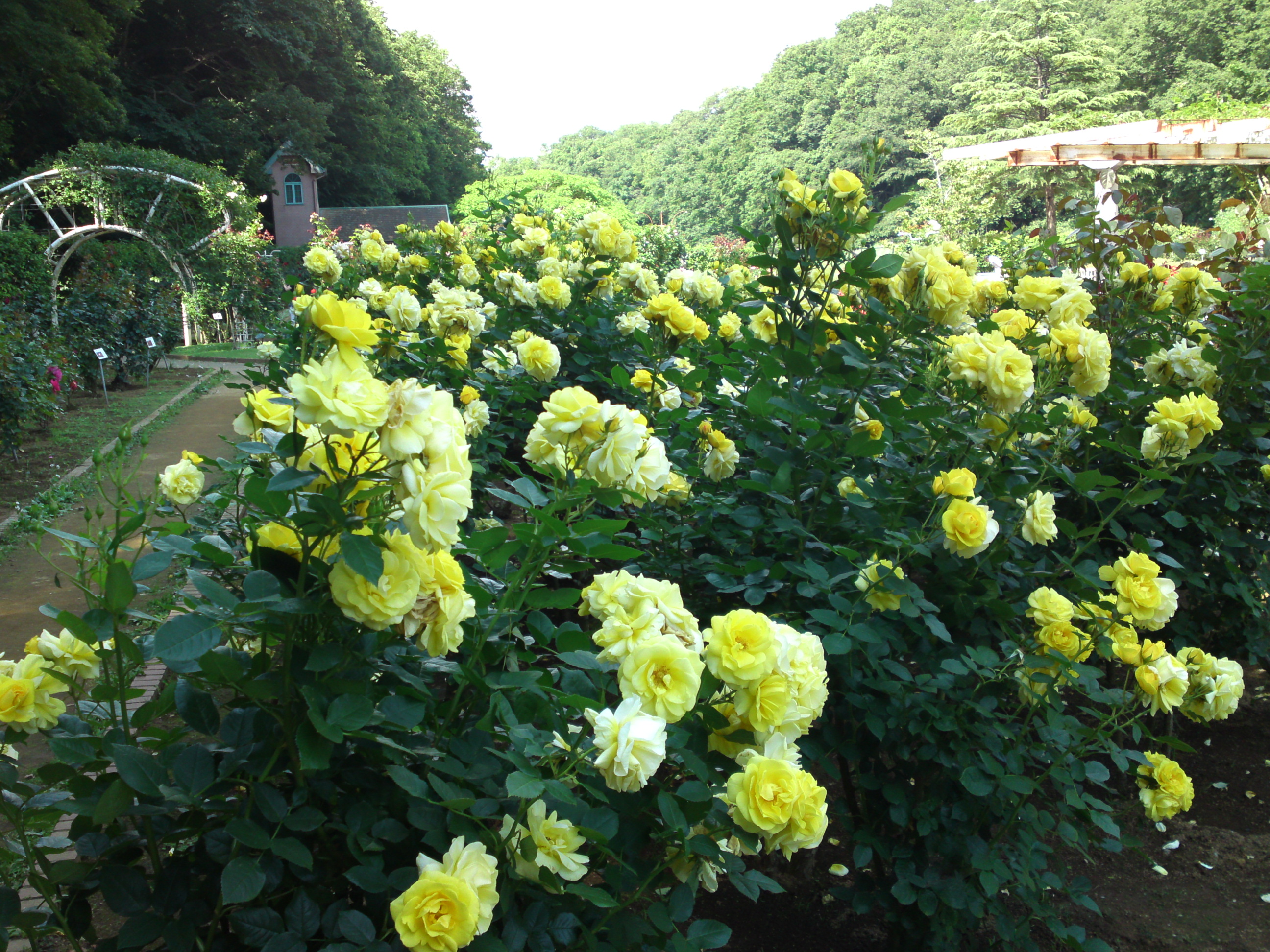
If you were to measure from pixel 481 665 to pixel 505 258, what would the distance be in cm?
322

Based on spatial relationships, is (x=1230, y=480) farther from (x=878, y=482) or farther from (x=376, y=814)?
(x=376, y=814)

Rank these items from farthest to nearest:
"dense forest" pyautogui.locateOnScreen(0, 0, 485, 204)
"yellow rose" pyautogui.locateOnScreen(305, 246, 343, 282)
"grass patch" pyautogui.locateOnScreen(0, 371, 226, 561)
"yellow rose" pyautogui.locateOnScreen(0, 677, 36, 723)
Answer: "dense forest" pyautogui.locateOnScreen(0, 0, 485, 204), "grass patch" pyautogui.locateOnScreen(0, 371, 226, 561), "yellow rose" pyautogui.locateOnScreen(305, 246, 343, 282), "yellow rose" pyautogui.locateOnScreen(0, 677, 36, 723)

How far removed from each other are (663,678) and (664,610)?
104 millimetres

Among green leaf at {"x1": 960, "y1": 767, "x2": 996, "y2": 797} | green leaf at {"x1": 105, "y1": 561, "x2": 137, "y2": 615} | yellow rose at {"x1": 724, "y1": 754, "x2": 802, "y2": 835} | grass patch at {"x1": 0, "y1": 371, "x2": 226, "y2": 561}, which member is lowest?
grass patch at {"x1": 0, "y1": 371, "x2": 226, "y2": 561}

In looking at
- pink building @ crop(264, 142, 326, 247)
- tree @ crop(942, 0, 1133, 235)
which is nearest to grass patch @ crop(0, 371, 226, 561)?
pink building @ crop(264, 142, 326, 247)

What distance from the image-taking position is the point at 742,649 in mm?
919

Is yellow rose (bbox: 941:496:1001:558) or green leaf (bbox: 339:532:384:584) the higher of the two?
green leaf (bbox: 339:532:384:584)

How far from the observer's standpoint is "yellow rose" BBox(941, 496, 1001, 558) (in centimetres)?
137

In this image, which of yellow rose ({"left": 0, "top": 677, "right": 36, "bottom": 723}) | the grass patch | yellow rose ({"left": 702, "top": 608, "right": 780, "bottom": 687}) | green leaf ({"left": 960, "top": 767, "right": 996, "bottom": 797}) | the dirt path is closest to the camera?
yellow rose ({"left": 702, "top": 608, "right": 780, "bottom": 687})

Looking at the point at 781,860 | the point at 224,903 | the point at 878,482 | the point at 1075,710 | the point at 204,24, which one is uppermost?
the point at 204,24

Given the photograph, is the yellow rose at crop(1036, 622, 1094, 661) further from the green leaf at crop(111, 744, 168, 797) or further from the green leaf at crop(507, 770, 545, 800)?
the green leaf at crop(111, 744, 168, 797)

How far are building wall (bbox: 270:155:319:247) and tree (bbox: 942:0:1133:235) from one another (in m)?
22.9

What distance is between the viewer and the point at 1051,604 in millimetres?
1513

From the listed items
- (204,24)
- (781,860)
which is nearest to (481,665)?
(781,860)
